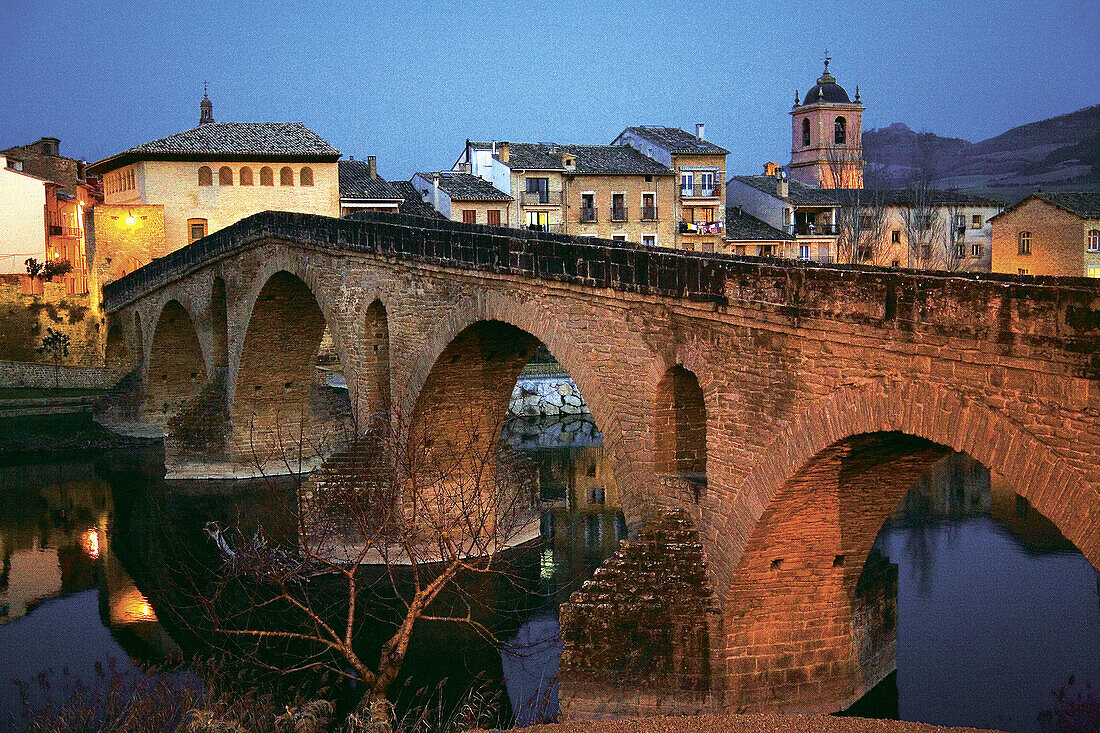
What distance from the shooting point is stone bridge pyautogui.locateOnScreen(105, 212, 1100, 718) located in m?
8.76

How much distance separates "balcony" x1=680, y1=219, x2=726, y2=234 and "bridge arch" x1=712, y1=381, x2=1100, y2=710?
3491cm

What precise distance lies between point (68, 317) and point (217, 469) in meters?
16.9

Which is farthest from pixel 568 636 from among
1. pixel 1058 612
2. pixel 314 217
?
pixel 314 217

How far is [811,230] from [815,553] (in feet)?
125

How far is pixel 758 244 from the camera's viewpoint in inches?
1939

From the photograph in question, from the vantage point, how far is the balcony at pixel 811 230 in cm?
4894

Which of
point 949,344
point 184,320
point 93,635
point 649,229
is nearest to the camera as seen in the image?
point 949,344

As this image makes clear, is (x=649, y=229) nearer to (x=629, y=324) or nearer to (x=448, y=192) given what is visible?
(x=448, y=192)

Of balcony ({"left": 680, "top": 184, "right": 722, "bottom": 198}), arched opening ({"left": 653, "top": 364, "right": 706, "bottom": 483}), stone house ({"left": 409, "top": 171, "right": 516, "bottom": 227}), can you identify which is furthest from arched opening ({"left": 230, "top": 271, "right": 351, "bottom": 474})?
balcony ({"left": 680, "top": 184, "right": 722, "bottom": 198})

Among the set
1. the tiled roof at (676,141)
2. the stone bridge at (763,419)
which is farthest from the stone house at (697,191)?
the stone bridge at (763,419)

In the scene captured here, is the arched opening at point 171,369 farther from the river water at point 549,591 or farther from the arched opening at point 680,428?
the arched opening at point 680,428

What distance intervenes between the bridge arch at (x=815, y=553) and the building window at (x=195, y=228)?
1360 inches

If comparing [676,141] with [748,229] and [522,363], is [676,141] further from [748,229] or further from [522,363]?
[522,363]

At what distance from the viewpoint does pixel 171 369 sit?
3662 centimetres
